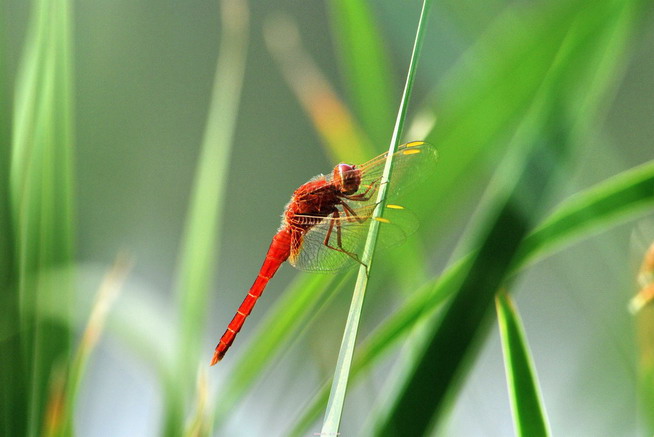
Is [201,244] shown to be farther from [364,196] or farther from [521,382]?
[521,382]

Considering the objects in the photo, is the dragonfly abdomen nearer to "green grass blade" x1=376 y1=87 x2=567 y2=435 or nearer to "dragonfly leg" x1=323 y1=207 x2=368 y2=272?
"dragonfly leg" x1=323 y1=207 x2=368 y2=272

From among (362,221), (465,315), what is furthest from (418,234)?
(465,315)

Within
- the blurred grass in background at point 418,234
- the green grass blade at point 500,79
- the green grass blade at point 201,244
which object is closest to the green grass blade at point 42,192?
the blurred grass in background at point 418,234

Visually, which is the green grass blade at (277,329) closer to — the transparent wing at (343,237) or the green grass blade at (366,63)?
the transparent wing at (343,237)

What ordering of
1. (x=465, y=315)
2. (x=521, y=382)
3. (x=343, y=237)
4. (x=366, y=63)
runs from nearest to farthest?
(x=465, y=315) → (x=521, y=382) → (x=366, y=63) → (x=343, y=237)

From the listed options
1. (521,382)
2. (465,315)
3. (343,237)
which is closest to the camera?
(465,315)

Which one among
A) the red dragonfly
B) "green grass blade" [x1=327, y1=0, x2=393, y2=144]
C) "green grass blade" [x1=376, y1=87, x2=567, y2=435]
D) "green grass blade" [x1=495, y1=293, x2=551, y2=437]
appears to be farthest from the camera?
the red dragonfly

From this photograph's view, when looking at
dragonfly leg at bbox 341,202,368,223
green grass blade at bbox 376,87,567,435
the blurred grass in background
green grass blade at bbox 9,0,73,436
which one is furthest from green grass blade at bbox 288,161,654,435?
green grass blade at bbox 9,0,73,436
